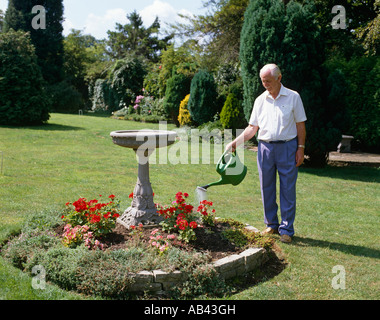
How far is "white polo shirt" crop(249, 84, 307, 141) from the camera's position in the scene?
4114 millimetres

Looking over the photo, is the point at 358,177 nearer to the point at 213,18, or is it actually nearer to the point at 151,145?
the point at 151,145

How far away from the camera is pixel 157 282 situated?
10.6 ft

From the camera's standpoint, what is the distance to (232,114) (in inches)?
482

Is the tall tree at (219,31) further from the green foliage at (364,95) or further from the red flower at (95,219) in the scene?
the red flower at (95,219)

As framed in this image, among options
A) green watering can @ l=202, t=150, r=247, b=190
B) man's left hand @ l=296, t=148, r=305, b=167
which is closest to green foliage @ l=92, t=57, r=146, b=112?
green watering can @ l=202, t=150, r=247, b=190

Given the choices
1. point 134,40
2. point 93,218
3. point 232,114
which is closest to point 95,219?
point 93,218

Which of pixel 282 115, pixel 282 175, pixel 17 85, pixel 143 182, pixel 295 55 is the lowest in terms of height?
pixel 143 182

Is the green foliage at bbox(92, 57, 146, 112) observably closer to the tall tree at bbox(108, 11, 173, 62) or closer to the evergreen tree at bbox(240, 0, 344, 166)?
the tall tree at bbox(108, 11, 173, 62)

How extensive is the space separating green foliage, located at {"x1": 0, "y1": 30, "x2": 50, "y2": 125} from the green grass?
2557 millimetres

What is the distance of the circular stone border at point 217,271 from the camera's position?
3.20 metres

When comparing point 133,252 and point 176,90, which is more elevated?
point 176,90

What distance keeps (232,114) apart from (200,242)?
877cm

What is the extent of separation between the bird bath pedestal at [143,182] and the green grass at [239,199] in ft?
4.03

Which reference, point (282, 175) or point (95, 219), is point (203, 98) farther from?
point (95, 219)
